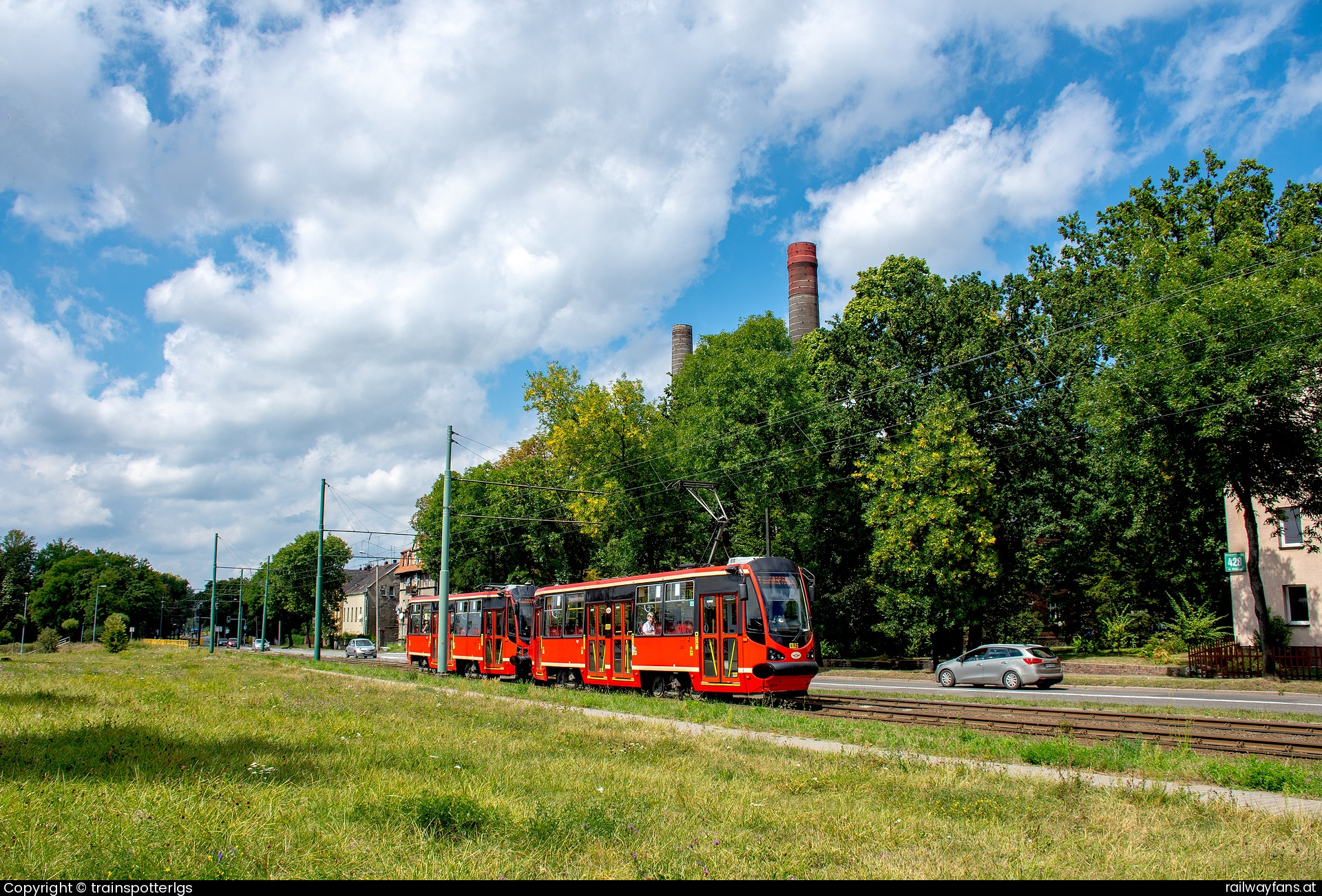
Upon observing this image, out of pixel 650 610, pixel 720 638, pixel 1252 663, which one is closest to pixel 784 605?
pixel 720 638

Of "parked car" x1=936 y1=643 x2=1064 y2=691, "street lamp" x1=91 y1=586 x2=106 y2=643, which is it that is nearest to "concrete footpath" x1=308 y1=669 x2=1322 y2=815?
"parked car" x1=936 y1=643 x2=1064 y2=691

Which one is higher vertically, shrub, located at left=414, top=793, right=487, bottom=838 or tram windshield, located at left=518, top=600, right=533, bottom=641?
tram windshield, located at left=518, top=600, right=533, bottom=641

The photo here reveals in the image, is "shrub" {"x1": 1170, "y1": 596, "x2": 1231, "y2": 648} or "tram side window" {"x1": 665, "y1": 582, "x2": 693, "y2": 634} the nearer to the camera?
"tram side window" {"x1": 665, "y1": 582, "x2": 693, "y2": 634}

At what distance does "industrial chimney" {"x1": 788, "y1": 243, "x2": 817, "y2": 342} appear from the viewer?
57594 millimetres

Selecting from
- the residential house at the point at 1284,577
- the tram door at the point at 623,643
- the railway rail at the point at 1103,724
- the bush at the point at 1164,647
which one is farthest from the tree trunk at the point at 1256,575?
the tram door at the point at 623,643

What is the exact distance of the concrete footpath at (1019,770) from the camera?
7730mm

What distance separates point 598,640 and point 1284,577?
24.1 m

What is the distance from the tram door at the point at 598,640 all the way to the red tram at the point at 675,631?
4 centimetres

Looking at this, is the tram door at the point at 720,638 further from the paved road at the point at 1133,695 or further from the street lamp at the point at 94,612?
the street lamp at the point at 94,612

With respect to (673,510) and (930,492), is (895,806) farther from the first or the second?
(673,510)

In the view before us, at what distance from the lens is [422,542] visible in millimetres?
56844

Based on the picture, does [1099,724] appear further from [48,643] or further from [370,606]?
[370,606]

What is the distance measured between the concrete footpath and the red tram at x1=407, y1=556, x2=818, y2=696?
3.30m

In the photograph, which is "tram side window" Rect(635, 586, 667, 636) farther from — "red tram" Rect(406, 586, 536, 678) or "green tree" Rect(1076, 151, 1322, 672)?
"green tree" Rect(1076, 151, 1322, 672)
